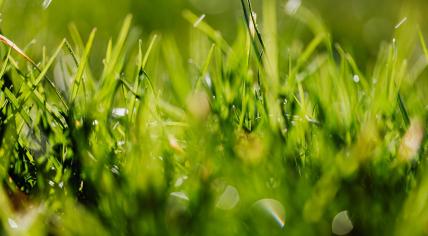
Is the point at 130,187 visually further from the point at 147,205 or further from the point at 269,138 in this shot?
the point at 269,138

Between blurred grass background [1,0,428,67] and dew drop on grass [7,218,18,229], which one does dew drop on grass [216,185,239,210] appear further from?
blurred grass background [1,0,428,67]

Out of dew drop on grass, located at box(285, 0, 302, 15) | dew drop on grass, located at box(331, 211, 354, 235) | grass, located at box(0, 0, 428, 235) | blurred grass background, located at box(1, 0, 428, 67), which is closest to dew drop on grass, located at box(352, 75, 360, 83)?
grass, located at box(0, 0, 428, 235)

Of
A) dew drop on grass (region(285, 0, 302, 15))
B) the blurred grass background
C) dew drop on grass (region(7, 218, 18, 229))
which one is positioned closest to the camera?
dew drop on grass (region(7, 218, 18, 229))

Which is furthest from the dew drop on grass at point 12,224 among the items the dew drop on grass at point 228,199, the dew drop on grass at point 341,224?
the dew drop on grass at point 341,224

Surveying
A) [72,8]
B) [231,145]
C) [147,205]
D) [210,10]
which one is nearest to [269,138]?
[231,145]

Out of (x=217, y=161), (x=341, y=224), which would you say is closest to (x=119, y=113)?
(x=217, y=161)

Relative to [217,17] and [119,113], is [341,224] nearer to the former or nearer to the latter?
[119,113]
